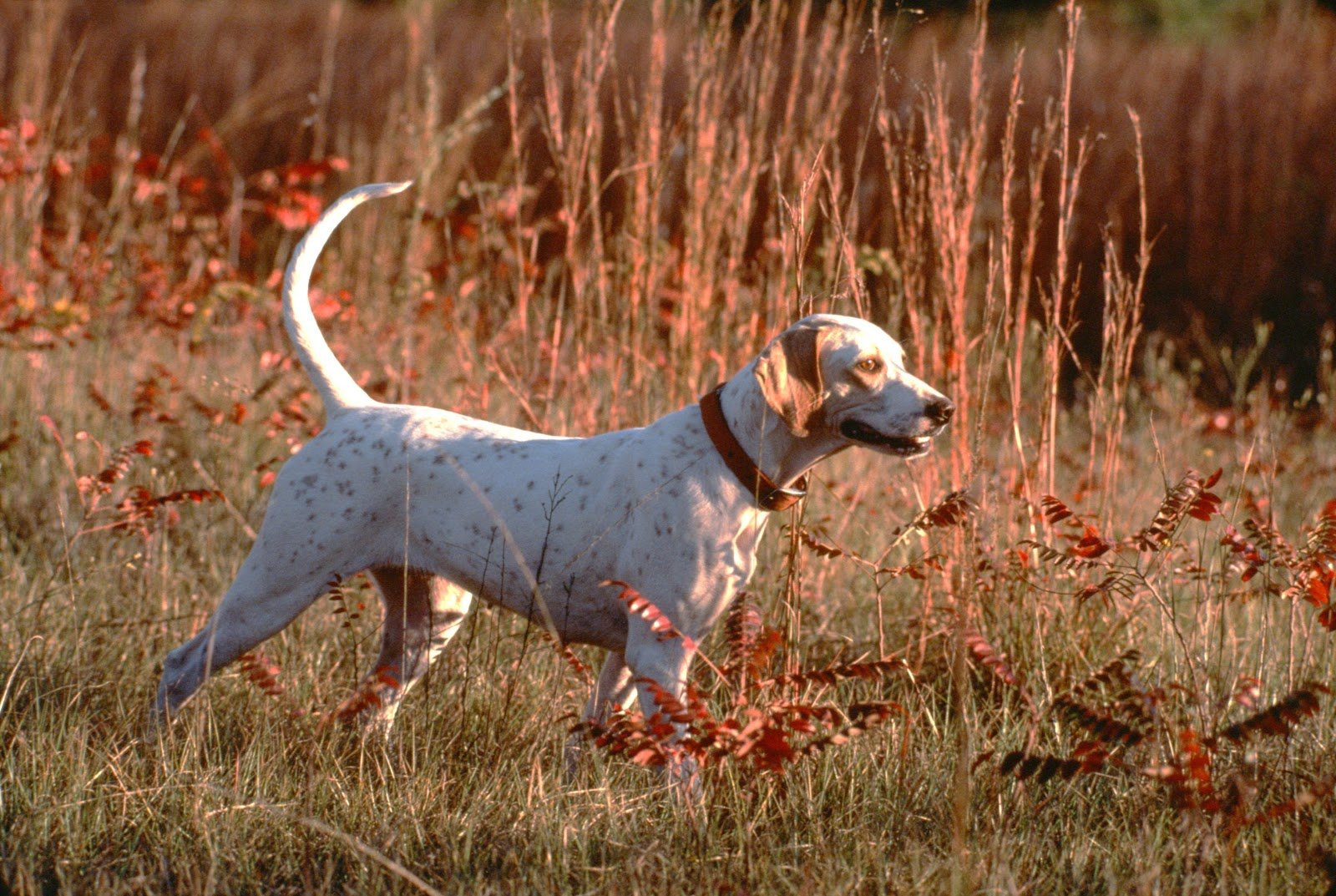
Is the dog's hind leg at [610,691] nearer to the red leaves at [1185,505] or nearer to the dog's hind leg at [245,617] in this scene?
the dog's hind leg at [245,617]

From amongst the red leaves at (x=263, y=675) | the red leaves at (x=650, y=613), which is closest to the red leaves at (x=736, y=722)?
the red leaves at (x=650, y=613)

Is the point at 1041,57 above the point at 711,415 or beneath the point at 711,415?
above

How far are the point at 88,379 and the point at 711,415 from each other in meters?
3.04

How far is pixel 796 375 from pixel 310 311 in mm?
1138

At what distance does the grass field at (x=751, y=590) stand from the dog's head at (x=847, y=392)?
0.15m

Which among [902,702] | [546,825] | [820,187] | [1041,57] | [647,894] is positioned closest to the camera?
[647,894]

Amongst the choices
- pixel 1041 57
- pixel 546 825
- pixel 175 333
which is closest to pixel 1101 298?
pixel 1041 57

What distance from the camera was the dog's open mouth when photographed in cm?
270

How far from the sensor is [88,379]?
4.93m

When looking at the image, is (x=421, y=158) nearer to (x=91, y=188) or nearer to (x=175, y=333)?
(x=175, y=333)

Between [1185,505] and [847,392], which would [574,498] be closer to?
[847,392]

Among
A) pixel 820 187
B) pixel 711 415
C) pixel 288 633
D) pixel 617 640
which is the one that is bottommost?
pixel 288 633

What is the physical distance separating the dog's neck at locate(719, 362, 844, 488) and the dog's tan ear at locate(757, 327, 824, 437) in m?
0.04

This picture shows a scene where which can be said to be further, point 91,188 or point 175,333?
point 91,188
